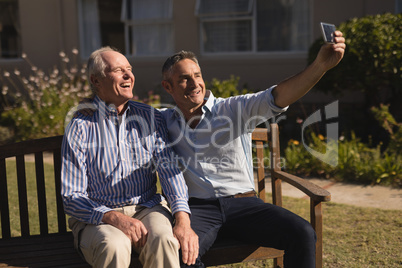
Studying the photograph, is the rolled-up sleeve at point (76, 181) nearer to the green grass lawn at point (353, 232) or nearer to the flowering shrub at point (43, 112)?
the green grass lawn at point (353, 232)

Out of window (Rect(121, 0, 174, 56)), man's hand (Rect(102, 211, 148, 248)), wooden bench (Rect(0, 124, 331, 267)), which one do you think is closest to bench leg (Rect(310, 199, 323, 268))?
wooden bench (Rect(0, 124, 331, 267))

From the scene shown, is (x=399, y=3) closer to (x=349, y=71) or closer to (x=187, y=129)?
(x=349, y=71)

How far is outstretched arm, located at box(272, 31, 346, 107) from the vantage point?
8.41ft

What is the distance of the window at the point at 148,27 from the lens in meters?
10.2

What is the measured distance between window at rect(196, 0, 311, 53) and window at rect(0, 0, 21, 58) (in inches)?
188

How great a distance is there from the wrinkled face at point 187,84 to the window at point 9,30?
9.54 meters

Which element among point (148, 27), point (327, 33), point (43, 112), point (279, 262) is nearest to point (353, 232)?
point (279, 262)

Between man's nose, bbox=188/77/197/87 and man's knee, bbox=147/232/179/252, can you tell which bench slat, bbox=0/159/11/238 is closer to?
man's knee, bbox=147/232/179/252

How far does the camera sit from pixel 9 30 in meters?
11.4

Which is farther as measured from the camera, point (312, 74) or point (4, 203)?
point (4, 203)

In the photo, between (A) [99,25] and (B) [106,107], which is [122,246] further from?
(A) [99,25]

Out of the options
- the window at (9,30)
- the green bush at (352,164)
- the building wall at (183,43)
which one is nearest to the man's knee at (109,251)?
the green bush at (352,164)

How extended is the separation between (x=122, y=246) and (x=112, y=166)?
0.54m

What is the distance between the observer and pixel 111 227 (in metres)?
2.62
